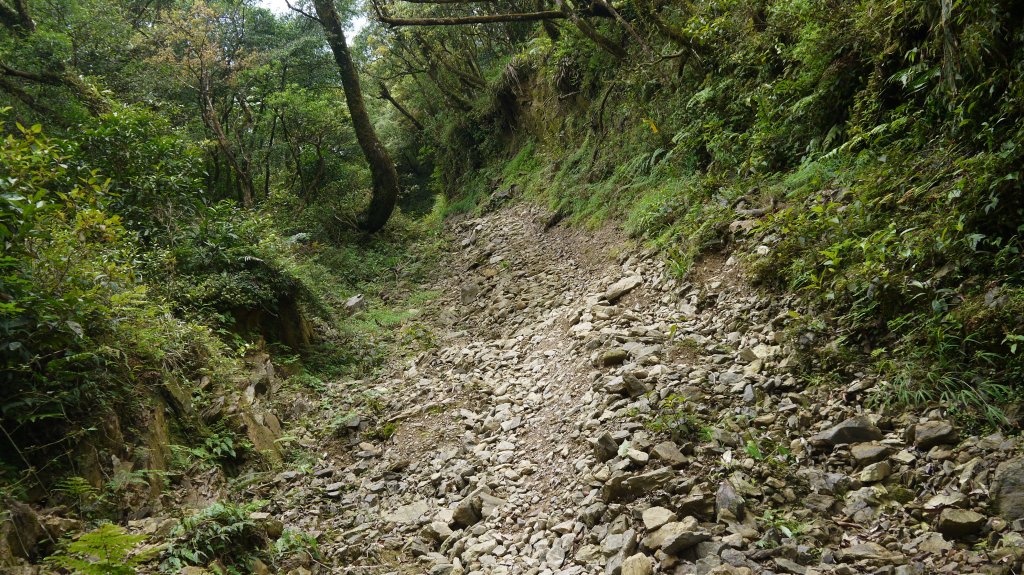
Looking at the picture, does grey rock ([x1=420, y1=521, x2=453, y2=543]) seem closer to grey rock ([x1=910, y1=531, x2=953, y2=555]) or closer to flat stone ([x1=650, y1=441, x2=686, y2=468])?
flat stone ([x1=650, y1=441, x2=686, y2=468])

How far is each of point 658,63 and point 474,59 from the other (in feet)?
41.2

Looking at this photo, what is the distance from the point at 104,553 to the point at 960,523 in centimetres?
432

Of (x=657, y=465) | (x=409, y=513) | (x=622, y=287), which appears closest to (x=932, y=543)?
(x=657, y=465)

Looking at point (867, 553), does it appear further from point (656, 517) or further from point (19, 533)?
point (19, 533)

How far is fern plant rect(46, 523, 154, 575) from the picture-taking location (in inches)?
104

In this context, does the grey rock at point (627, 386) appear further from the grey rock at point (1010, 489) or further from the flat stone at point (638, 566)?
the grey rock at point (1010, 489)

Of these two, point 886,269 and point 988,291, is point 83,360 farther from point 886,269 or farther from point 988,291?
point 988,291

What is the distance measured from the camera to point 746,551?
9.50 feet

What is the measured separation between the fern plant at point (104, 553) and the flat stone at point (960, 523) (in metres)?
4.07

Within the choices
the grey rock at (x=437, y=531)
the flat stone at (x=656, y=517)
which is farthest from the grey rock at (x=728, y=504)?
the grey rock at (x=437, y=531)

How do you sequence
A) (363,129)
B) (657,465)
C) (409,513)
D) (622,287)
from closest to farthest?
(657,465)
(409,513)
(622,287)
(363,129)

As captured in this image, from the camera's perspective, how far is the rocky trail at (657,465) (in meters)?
2.79

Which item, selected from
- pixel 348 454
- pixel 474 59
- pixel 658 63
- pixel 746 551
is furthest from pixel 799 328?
pixel 474 59

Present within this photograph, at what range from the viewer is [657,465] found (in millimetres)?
3689
